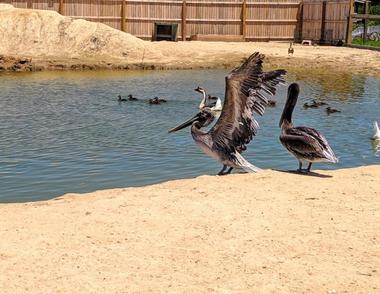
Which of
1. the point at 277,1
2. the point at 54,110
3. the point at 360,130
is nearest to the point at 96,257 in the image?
the point at 360,130

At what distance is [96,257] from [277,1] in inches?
1375

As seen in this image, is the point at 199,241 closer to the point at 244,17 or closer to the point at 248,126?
A: the point at 248,126

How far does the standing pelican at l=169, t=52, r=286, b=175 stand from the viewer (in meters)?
8.26

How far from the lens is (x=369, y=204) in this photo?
22.9ft

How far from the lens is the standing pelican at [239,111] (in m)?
8.26

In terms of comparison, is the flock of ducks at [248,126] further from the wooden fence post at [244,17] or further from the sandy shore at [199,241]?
the wooden fence post at [244,17]

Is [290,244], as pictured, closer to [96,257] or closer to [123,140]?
[96,257]

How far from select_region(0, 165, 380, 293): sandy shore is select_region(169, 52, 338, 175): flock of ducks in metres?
0.75

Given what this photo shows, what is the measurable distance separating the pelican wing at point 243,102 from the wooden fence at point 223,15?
28761 millimetres

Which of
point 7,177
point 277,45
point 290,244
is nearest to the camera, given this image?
point 290,244

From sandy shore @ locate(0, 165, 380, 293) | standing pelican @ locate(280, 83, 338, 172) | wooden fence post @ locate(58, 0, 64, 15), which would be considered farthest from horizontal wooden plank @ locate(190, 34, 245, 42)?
sandy shore @ locate(0, 165, 380, 293)

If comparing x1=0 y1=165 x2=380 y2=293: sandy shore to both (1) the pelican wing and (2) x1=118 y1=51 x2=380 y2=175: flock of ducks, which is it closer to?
(2) x1=118 y1=51 x2=380 y2=175: flock of ducks

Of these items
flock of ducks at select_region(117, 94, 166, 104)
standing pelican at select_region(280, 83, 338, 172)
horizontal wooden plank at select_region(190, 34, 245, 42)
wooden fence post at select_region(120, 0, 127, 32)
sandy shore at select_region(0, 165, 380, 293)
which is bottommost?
flock of ducks at select_region(117, 94, 166, 104)

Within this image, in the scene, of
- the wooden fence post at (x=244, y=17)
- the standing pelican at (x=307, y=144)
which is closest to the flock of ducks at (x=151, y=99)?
the standing pelican at (x=307, y=144)
